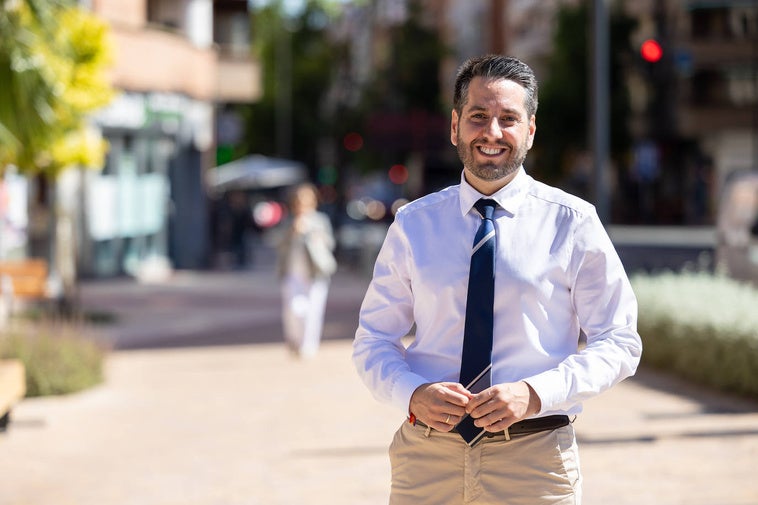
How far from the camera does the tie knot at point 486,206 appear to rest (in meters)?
3.67

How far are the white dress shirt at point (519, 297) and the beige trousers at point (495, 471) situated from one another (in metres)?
0.11

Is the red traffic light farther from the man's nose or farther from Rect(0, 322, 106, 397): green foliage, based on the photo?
the man's nose

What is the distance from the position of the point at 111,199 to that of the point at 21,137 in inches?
700

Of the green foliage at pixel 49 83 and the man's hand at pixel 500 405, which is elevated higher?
the green foliage at pixel 49 83

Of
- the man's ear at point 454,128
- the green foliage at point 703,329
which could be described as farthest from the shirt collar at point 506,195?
the green foliage at point 703,329

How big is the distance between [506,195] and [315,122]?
69.9 metres

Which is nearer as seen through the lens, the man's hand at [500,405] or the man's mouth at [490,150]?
the man's hand at [500,405]

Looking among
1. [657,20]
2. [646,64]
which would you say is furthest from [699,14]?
[646,64]

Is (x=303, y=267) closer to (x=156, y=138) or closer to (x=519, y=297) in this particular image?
(x=519, y=297)

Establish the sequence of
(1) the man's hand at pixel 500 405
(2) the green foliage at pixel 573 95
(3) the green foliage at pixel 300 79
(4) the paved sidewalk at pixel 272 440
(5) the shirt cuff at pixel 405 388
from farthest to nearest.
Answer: (3) the green foliage at pixel 300 79
(2) the green foliage at pixel 573 95
(4) the paved sidewalk at pixel 272 440
(5) the shirt cuff at pixel 405 388
(1) the man's hand at pixel 500 405

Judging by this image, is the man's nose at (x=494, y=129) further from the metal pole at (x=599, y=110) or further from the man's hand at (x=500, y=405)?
the metal pole at (x=599, y=110)

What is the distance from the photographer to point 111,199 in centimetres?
2984

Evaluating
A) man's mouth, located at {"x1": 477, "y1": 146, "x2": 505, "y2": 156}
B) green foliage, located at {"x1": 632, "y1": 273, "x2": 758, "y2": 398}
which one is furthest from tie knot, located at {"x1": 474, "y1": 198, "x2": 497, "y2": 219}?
green foliage, located at {"x1": 632, "y1": 273, "x2": 758, "y2": 398}

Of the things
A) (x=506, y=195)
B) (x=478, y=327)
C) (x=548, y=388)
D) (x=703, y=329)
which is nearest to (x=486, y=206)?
(x=506, y=195)
